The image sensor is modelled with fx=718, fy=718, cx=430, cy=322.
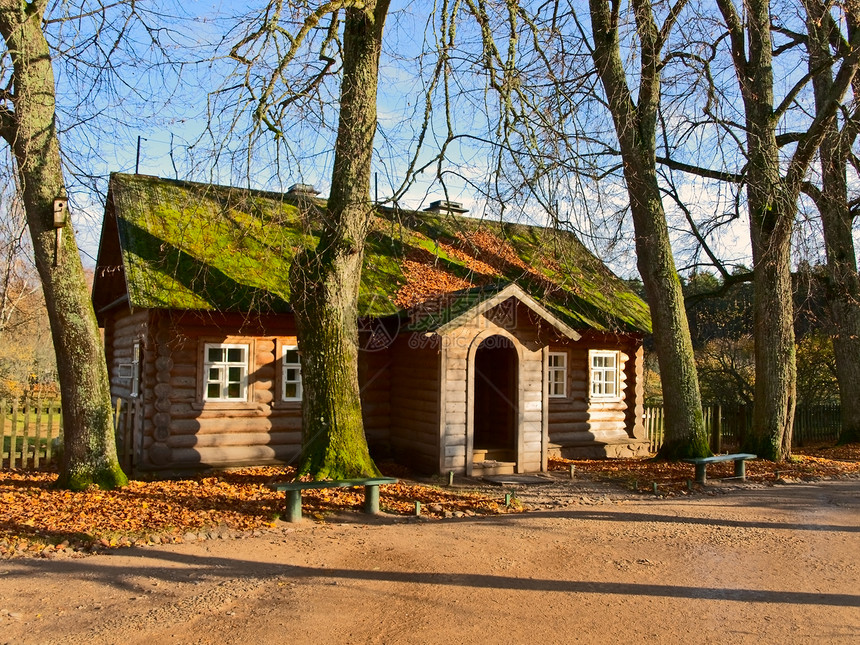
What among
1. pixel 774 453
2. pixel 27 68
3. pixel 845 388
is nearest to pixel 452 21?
pixel 27 68

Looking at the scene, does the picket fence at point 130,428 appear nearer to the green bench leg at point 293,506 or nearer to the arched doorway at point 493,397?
the arched doorway at point 493,397

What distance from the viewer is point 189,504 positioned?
1035cm

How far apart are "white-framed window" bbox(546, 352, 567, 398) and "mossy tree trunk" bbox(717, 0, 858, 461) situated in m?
4.40

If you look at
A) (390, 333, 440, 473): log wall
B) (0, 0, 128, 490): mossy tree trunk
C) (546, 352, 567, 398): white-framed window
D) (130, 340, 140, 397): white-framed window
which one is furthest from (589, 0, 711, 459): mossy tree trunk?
(130, 340, 140, 397): white-framed window

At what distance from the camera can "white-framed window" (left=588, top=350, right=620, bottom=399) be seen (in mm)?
18547

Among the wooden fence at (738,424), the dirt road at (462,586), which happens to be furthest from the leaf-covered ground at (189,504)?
the wooden fence at (738,424)

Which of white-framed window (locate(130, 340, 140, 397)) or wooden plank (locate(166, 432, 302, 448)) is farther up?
white-framed window (locate(130, 340, 140, 397))

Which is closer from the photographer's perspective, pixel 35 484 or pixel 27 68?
pixel 27 68

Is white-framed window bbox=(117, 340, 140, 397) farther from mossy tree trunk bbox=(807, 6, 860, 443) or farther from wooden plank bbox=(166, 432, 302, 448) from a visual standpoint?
mossy tree trunk bbox=(807, 6, 860, 443)

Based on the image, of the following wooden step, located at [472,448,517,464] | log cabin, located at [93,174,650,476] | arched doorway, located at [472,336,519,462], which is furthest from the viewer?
arched doorway, located at [472,336,519,462]

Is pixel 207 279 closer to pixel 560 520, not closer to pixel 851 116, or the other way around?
pixel 560 520

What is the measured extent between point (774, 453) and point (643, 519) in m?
6.92

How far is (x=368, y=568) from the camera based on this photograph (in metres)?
7.75

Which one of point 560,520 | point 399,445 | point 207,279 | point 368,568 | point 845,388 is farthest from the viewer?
point 845,388
